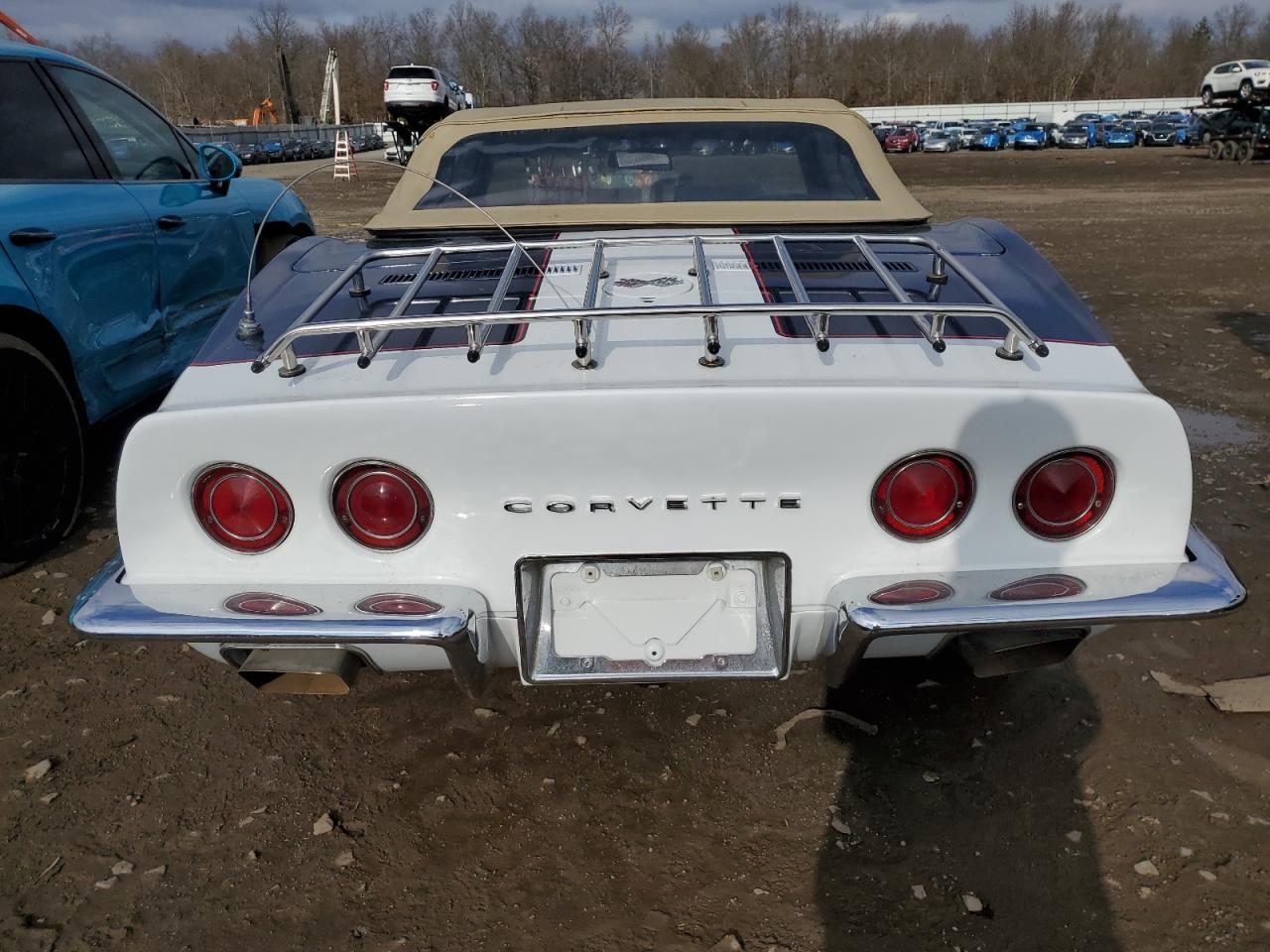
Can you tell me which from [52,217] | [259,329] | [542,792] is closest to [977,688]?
[542,792]

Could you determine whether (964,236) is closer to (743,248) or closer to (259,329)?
(743,248)

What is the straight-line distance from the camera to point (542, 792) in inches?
95.0

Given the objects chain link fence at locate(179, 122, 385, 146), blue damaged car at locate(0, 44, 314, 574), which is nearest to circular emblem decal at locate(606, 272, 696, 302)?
blue damaged car at locate(0, 44, 314, 574)

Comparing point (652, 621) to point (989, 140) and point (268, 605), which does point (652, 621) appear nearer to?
point (268, 605)

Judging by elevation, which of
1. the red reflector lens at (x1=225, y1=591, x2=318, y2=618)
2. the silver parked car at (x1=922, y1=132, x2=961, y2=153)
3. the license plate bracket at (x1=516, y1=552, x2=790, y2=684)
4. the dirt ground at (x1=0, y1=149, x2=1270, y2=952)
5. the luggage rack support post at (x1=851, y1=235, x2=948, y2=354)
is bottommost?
the dirt ground at (x1=0, y1=149, x2=1270, y2=952)

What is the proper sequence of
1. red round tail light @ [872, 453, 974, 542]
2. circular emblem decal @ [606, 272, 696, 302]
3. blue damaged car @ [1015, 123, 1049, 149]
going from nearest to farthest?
red round tail light @ [872, 453, 974, 542], circular emblem decal @ [606, 272, 696, 302], blue damaged car @ [1015, 123, 1049, 149]

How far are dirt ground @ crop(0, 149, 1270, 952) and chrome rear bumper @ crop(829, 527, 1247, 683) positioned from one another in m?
0.54

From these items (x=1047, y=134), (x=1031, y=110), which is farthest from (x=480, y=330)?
(x=1031, y=110)

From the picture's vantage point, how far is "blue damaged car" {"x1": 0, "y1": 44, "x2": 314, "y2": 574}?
342 cm

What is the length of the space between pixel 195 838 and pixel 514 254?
174 cm

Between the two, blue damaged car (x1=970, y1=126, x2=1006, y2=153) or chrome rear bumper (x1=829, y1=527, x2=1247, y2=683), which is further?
blue damaged car (x1=970, y1=126, x2=1006, y2=153)

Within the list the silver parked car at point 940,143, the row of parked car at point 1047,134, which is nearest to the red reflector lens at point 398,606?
the row of parked car at point 1047,134

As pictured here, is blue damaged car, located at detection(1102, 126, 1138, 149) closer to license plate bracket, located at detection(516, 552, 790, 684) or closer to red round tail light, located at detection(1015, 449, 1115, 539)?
red round tail light, located at detection(1015, 449, 1115, 539)

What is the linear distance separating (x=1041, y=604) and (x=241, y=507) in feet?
5.78
